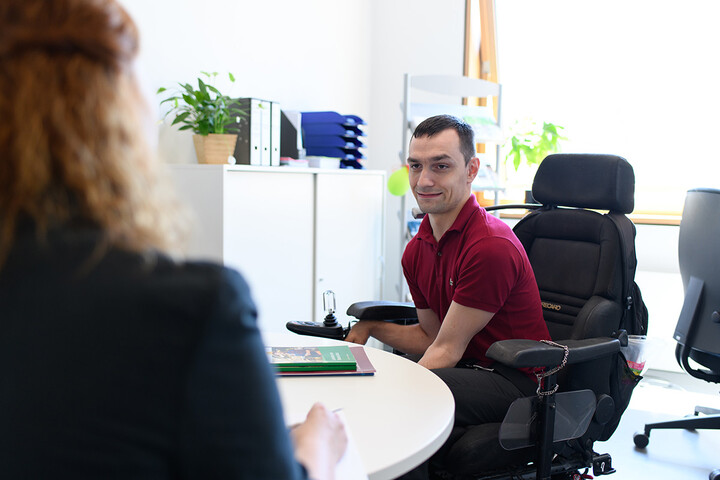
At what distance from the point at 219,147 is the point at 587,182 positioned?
141 centimetres

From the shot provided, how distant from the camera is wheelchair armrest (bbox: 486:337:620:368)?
1475mm

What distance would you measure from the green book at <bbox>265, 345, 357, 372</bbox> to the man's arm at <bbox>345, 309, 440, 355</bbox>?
2.00 feet

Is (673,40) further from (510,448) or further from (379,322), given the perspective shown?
(510,448)

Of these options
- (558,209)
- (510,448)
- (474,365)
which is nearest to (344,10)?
(558,209)

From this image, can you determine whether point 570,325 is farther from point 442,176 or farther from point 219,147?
point 219,147

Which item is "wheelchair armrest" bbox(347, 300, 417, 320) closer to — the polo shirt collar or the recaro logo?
the polo shirt collar

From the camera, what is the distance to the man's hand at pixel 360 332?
2.08 meters

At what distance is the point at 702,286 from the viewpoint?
2.60 metres

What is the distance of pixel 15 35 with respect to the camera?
54cm

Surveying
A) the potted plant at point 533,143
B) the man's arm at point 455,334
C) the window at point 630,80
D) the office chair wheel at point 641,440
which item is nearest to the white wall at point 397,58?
the window at point 630,80

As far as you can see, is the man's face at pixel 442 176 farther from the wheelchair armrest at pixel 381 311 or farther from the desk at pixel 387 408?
the desk at pixel 387 408

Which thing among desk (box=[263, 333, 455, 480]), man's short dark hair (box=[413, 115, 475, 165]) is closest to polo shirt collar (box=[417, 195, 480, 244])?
man's short dark hair (box=[413, 115, 475, 165])

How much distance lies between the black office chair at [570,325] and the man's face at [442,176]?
30 centimetres

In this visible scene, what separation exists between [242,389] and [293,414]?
0.61 metres
